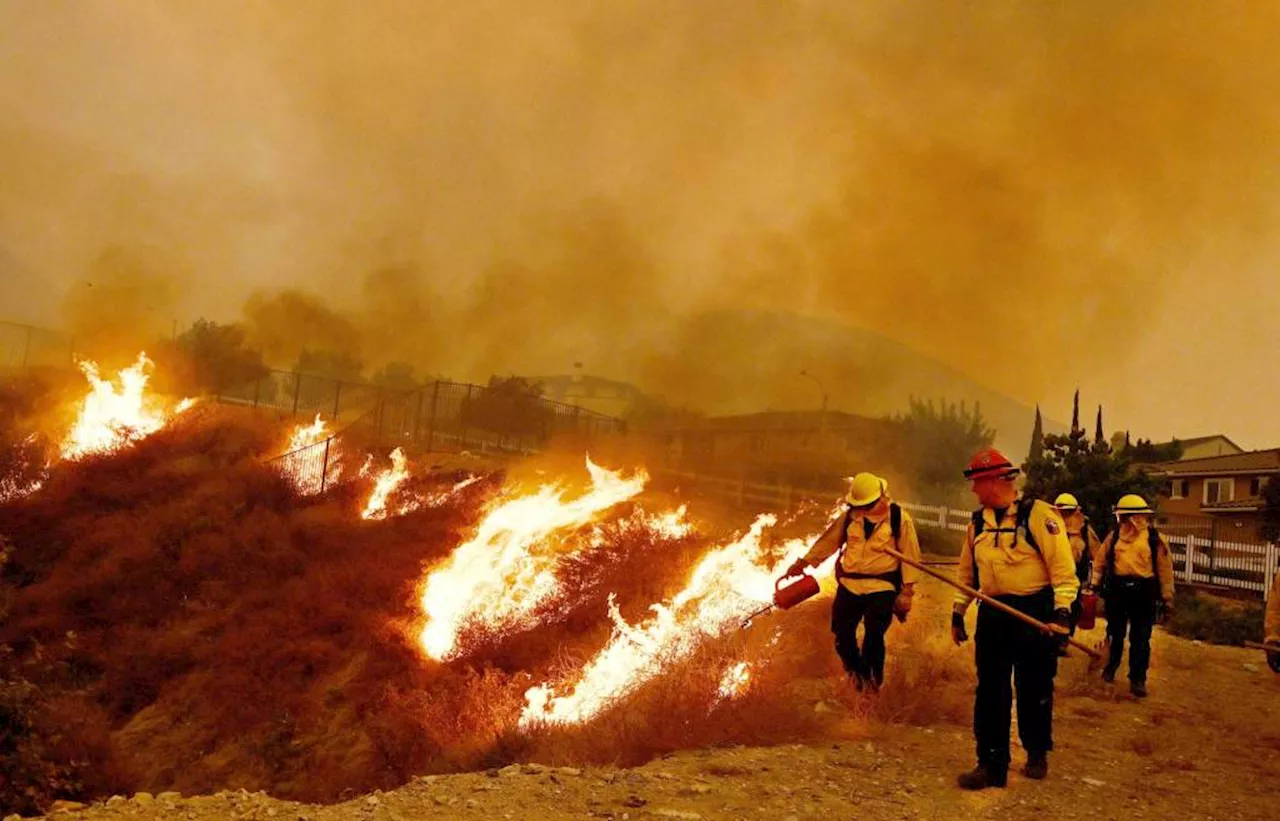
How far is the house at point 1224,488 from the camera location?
2659 centimetres

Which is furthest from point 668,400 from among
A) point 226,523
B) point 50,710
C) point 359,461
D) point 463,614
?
point 50,710

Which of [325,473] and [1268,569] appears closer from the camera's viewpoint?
[1268,569]

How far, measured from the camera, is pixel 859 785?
5.06m

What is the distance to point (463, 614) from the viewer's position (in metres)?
12.1

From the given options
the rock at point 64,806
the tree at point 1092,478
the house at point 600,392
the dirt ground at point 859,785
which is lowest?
the rock at point 64,806

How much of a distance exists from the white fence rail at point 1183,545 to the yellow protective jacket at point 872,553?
10.4 m

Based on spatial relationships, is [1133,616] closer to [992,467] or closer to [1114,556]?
[1114,556]

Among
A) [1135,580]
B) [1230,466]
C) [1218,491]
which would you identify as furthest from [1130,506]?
[1218,491]

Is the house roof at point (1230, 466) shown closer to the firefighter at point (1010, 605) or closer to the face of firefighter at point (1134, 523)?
the face of firefighter at point (1134, 523)

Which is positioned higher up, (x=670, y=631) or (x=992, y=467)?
(x=992, y=467)

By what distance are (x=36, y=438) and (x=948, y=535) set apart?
21.8 meters

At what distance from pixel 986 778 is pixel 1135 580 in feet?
12.5

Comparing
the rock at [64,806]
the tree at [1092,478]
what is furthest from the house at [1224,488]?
the rock at [64,806]

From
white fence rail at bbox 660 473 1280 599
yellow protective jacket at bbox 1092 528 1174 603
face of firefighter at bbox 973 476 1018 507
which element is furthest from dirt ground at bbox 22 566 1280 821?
white fence rail at bbox 660 473 1280 599
